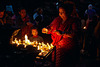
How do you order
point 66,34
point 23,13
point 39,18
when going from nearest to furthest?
point 66,34 → point 23,13 → point 39,18

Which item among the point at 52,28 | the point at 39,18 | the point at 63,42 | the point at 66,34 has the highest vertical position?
the point at 39,18

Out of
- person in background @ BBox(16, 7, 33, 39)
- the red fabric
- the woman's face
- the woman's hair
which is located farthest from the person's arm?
person in background @ BBox(16, 7, 33, 39)

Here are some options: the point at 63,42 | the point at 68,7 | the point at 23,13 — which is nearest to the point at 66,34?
the point at 63,42

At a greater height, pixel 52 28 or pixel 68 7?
pixel 68 7

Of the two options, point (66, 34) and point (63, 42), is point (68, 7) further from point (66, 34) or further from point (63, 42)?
point (63, 42)

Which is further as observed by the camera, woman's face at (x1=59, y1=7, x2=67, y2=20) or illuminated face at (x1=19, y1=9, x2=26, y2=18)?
illuminated face at (x1=19, y1=9, x2=26, y2=18)

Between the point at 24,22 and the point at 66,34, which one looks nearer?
the point at 66,34

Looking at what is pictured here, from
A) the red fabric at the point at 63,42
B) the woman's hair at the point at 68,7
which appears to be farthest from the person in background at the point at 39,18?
the woman's hair at the point at 68,7

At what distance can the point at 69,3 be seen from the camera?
3893 mm

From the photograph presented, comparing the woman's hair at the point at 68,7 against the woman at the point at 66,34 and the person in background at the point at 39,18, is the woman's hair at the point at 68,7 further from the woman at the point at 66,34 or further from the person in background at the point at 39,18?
the person in background at the point at 39,18

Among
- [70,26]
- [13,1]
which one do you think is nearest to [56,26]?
[70,26]

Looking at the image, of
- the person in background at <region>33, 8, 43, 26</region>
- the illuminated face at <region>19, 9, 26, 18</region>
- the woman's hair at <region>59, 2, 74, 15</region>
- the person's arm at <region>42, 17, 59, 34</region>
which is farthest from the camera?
the person in background at <region>33, 8, 43, 26</region>

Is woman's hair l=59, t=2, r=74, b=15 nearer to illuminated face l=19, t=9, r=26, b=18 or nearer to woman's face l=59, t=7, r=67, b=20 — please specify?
woman's face l=59, t=7, r=67, b=20

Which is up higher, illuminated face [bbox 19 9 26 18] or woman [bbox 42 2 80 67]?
illuminated face [bbox 19 9 26 18]
